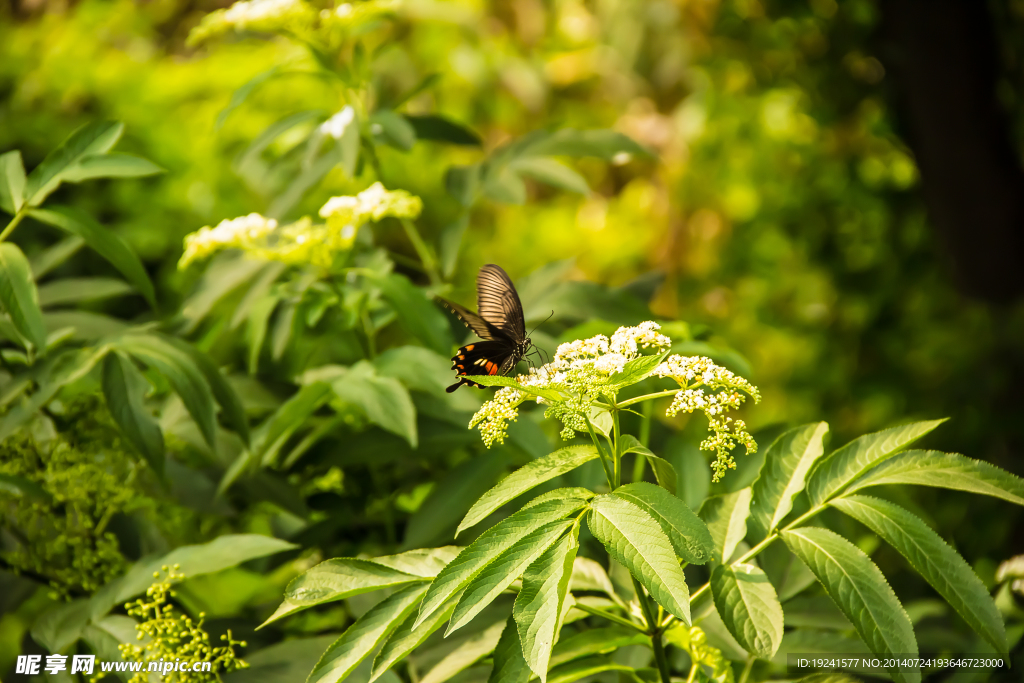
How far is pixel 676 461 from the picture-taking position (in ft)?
3.33

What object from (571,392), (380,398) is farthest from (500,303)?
(571,392)

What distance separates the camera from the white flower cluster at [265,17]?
1.23m

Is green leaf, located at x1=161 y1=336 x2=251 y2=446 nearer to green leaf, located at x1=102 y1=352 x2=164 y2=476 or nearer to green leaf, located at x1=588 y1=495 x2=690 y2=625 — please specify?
green leaf, located at x1=102 y1=352 x2=164 y2=476

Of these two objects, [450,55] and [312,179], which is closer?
[312,179]

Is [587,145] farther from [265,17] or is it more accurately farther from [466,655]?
[466,655]

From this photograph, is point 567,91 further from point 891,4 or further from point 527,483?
point 527,483

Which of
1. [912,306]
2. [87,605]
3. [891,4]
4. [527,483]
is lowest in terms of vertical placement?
[912,306]

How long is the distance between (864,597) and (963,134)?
83.8 inches

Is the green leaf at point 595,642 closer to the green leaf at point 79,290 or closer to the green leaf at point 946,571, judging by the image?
the green leaf at point 946,571

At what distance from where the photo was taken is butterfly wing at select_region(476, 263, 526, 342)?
0.97 metres

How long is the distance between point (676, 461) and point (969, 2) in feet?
6.67

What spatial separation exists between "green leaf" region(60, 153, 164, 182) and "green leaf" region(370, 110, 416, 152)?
1.31 feet

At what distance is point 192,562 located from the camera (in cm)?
88

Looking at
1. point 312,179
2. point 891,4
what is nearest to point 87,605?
point 312,179
